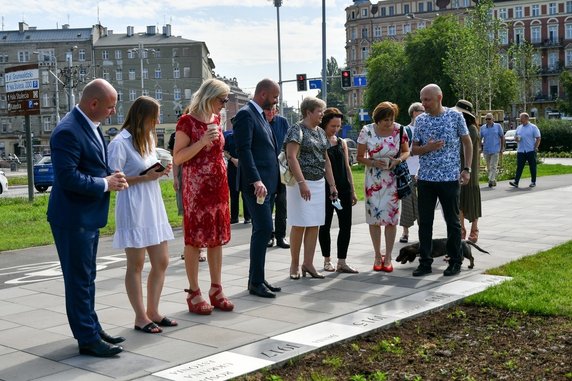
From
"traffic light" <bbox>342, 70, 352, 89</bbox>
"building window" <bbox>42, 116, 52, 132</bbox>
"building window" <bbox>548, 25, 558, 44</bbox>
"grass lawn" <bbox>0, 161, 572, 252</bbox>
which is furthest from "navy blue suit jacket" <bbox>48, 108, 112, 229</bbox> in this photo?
"building window" <bbox>548, 25, 558, 44</bbox>

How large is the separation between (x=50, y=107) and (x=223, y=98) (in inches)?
4221

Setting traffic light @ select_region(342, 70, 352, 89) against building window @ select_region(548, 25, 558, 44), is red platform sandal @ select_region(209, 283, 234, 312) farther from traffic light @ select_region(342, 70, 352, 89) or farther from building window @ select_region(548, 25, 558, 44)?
building window @ select_region(548, 25, 558, 44)

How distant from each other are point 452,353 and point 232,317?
2005 mm

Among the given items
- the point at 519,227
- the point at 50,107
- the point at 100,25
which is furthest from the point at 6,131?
the point at 519,227

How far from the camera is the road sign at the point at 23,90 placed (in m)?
22.4

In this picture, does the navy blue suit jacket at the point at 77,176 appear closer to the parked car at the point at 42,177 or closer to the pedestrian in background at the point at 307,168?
the pedestrian in background at the point at 307,168

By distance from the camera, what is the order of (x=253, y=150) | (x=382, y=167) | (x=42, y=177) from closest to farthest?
(x=253, y=150), (x=382, y=167), (x=42, y=177)

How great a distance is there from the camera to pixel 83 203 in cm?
544

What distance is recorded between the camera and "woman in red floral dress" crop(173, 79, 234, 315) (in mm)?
6656

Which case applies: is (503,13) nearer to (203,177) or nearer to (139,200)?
(203,177)

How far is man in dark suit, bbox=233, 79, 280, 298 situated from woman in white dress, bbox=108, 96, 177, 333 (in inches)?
47.2

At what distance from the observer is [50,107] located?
10856 centimetres

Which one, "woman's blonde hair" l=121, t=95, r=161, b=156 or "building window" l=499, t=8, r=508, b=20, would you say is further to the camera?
"building window" l=499, t=8, r=508, b=20

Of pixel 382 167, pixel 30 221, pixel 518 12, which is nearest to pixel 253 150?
pixel 382 167
